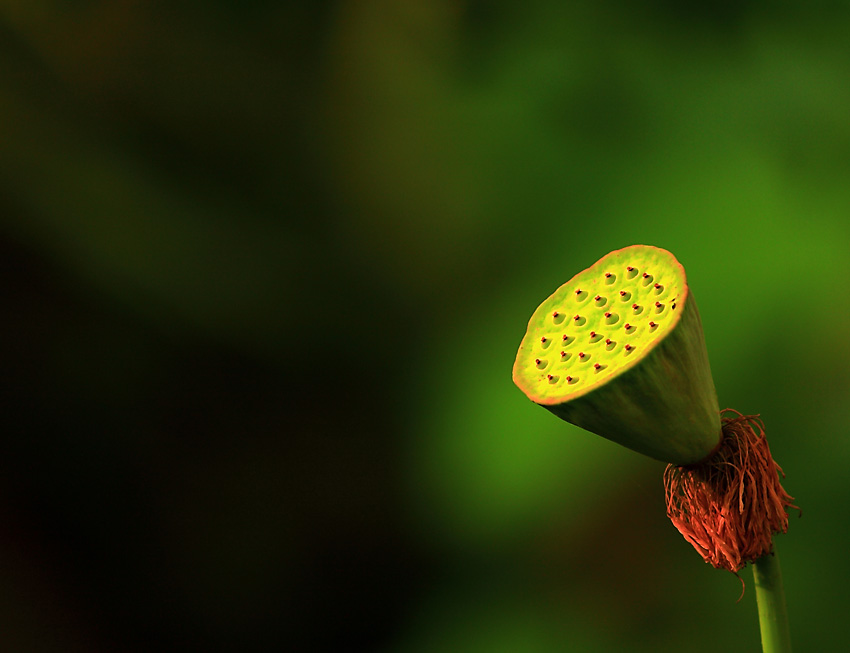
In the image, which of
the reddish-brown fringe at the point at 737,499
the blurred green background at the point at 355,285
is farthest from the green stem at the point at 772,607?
the blurred green background at the point at 355,285

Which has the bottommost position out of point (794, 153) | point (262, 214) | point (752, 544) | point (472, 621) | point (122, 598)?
point (122, 598)

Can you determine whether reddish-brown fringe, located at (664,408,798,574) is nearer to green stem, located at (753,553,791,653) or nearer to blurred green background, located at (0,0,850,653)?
green stem, located at (753,553,791,653)

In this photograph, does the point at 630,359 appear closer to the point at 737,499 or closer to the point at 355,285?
the point at 737,499

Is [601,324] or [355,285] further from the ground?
[601,324]

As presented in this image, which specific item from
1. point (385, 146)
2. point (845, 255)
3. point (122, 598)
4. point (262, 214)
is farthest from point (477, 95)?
point (122, 598)

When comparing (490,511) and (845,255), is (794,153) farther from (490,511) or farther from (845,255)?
(490,511)

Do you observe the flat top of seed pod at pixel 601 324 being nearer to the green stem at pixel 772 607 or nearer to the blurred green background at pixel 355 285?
the green stem at pixel 772 607

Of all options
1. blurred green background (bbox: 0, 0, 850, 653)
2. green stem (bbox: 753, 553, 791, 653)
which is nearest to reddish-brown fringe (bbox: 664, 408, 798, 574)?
green stem (bbox: 753, 553, 791, 653)

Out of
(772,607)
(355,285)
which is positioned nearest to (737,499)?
(772,607)
